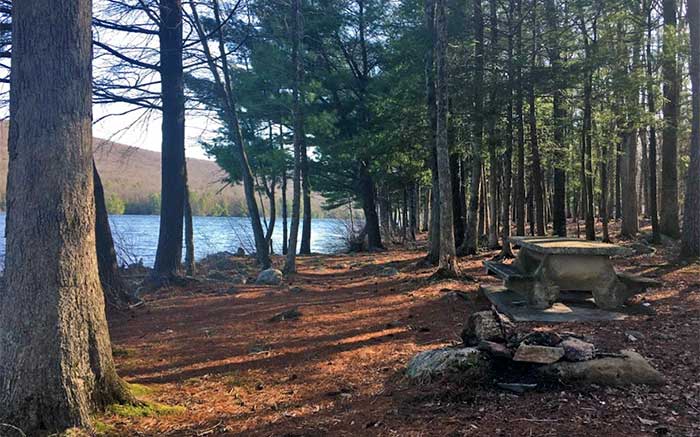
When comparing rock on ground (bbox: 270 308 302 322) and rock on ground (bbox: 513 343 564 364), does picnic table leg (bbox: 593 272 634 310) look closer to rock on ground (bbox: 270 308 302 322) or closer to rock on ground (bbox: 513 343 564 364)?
rock on ground (bbox: 513 343 564 364)

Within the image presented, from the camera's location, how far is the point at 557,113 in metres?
14.6

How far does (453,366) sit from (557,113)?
42.9ft

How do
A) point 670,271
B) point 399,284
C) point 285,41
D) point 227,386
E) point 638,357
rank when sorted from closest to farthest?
point 638,357 → point 227,386 → point 670,271 → point 399,284 → point 285,41

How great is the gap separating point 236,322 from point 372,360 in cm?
299

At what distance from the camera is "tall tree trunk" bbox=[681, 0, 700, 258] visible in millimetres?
8648

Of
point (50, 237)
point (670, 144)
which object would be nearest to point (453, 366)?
point (50, 237)

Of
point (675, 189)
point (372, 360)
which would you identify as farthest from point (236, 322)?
point (675, 189)

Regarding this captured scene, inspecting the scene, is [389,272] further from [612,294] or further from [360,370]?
[360,370]

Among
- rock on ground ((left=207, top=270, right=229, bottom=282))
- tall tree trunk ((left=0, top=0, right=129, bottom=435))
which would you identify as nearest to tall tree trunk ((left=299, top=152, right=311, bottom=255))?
rock on ground ((left=207, top=270, right=229, bottom=282))

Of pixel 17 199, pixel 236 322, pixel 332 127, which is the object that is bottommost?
pixel 236 322

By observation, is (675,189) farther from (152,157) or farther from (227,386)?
(152,157)

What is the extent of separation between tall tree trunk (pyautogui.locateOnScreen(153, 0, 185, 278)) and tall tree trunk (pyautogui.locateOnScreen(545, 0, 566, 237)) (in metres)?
8.93

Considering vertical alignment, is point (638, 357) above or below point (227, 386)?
above

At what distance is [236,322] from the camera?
7.04 metres
